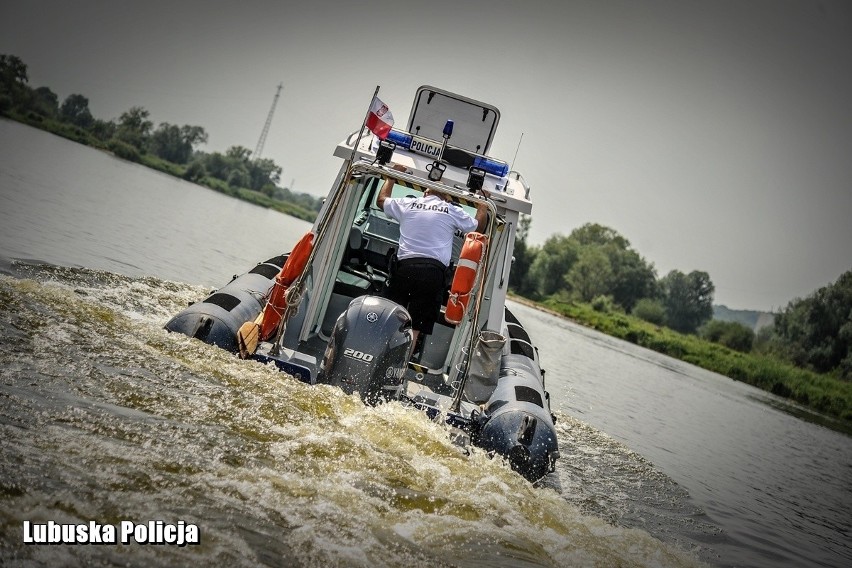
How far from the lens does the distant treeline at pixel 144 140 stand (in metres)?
58.3

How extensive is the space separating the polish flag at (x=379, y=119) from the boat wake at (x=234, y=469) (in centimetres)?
233

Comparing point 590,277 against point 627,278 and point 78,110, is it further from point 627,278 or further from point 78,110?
point 78,110

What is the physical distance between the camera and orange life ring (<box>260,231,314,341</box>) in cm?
552

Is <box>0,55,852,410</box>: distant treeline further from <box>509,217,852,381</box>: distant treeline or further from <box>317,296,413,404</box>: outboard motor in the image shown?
<box>317,296,413,404</box>: outboard motor

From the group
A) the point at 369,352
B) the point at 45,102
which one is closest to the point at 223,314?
the point at 369,352

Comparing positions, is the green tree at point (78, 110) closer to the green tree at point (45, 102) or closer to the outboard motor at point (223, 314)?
the green tree at point (45, 102)

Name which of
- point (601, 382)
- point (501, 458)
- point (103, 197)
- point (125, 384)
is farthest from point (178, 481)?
point (103, 197)

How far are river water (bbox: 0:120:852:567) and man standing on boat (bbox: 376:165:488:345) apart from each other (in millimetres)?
1076

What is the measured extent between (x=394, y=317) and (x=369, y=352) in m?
0.35

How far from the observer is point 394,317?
204 inches

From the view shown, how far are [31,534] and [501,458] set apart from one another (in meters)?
3.66

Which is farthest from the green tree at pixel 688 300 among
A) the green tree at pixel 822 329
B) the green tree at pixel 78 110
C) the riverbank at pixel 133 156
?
the green tree at pixel 78 110

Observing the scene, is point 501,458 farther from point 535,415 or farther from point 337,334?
point 337,334

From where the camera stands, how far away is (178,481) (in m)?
3.06
